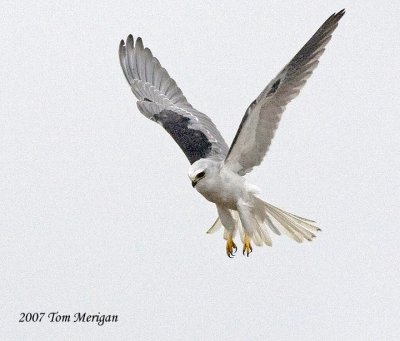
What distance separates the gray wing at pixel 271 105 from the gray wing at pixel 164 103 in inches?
32.1

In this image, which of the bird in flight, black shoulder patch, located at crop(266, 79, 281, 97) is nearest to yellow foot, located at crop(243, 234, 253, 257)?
the bird in flight

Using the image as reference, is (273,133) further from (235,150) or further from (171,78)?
(171,78)

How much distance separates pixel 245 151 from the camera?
34.3 feet

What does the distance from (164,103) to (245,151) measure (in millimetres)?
2675

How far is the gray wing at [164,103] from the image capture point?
37.6 ft

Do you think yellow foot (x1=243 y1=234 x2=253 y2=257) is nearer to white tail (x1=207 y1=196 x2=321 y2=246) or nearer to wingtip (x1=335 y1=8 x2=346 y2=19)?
white tail (x1=207 y1=196 x2=321 y2=246)

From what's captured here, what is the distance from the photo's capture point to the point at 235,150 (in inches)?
409


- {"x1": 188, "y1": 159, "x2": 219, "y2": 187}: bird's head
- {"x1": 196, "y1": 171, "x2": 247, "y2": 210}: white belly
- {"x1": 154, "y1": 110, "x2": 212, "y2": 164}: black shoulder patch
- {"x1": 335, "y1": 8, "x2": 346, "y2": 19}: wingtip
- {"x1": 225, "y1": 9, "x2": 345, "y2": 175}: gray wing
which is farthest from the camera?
{"x1": 154, "y1": 110, "x2": 212, "y2": 164}: black shoulder patch

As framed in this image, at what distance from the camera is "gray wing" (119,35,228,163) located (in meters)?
11.5

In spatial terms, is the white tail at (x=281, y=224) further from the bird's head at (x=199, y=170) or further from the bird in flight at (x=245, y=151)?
the bird's head at (x=199, y=170)

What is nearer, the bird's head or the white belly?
the bird's head

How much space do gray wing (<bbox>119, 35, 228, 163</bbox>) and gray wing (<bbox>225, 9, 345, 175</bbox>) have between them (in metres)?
0.81

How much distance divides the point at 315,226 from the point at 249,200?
0.91m

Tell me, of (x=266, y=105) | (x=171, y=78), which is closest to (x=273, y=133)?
(x=266, y=105)
